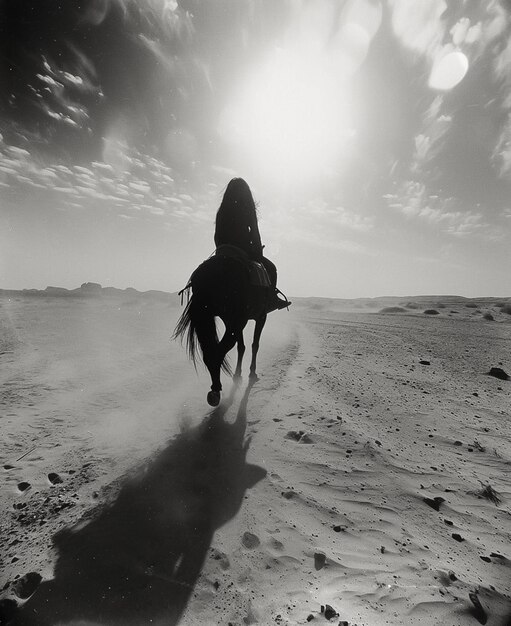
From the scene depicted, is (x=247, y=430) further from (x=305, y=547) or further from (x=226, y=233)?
(x=226, y=233)

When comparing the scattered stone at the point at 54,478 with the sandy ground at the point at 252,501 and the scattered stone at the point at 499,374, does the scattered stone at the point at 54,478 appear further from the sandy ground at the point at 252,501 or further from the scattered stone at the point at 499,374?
the scattered stone at the point at 499,374

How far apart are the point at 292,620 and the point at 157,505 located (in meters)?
1.13

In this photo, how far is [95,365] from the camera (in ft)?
17.0

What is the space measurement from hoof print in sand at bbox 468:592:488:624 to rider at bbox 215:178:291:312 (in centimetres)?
388

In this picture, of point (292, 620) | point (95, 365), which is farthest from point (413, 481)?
point (95, 365)

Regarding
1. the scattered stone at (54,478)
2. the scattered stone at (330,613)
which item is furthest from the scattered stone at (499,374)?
the scattered stone at (54,478)

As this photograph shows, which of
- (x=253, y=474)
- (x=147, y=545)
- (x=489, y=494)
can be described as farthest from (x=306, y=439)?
(x=147, y=545)

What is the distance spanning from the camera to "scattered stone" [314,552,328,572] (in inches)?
70.5

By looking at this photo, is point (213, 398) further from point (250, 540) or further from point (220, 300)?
point (250, 540)

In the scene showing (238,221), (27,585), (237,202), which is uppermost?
(237,202)

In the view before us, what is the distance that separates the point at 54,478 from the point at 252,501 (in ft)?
5.15

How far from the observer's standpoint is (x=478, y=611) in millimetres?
1544

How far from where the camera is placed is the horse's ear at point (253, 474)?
2499mm

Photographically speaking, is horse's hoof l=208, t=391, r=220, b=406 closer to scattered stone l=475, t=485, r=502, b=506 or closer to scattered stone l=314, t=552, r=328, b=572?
scattered stone l=314, t=552, r=328, b=572
